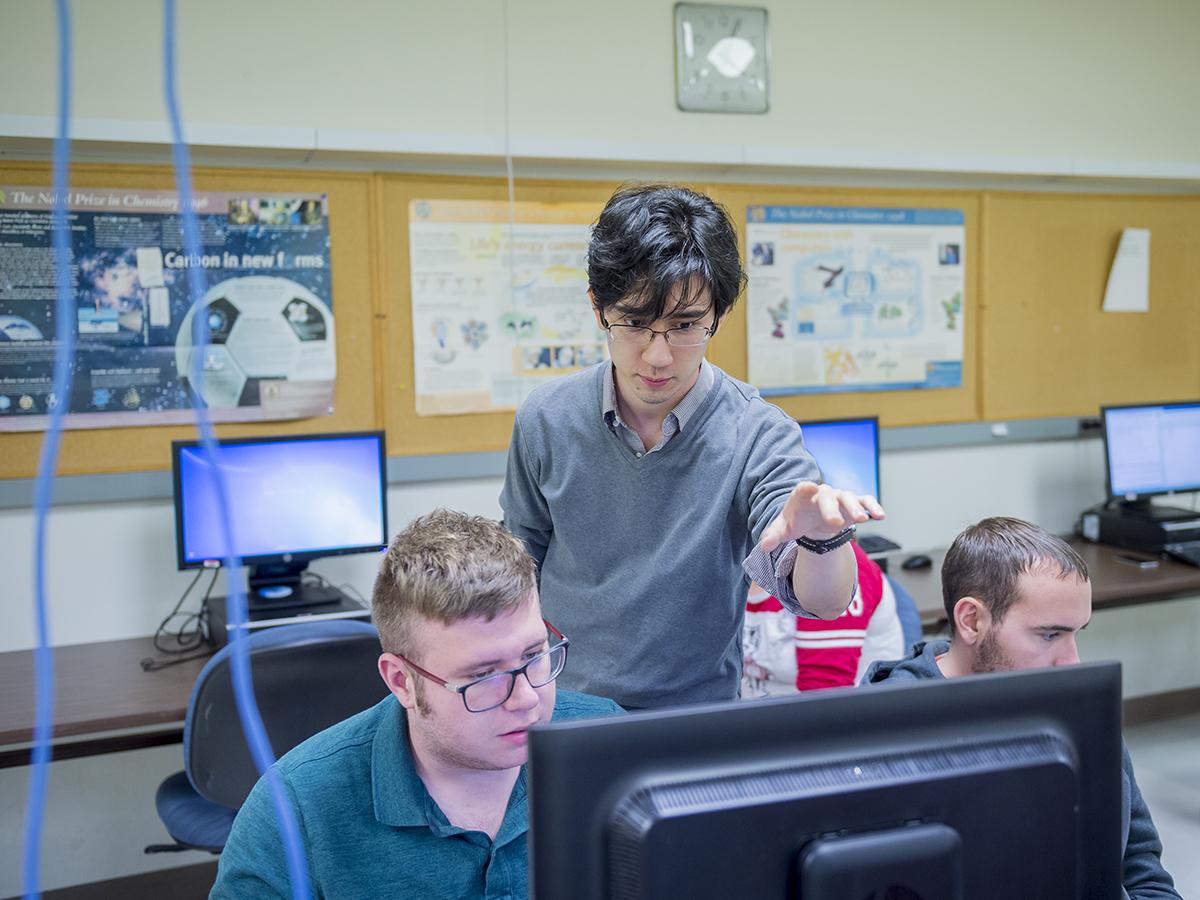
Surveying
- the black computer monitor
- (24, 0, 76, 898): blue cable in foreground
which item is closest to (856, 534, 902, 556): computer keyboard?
the black computer monitor

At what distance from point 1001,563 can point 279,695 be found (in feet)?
4.34

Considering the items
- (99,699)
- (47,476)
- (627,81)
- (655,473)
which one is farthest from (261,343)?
(47,476)

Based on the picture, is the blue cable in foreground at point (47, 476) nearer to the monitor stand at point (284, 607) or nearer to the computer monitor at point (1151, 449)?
the monitor stand at point (284, 607)

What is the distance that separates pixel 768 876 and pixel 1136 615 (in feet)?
12.5

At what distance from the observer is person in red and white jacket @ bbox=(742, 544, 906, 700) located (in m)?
2.22

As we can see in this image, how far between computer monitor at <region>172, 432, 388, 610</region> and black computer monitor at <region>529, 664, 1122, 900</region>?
2.03 m

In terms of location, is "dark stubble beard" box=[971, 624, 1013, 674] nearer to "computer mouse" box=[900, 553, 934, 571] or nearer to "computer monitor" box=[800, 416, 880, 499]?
"computer monitor" box=[800, 416, 880, 499]

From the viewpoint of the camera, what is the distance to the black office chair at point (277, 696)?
2051mm

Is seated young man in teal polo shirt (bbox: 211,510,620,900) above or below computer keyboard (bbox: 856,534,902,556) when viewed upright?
above

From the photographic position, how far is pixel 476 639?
1135mm

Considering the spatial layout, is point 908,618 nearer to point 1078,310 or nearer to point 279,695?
point 279,695

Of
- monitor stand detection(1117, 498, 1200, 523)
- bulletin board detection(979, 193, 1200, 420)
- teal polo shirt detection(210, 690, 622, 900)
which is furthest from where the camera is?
bulletin board detection(979, 193, 1200, 420)

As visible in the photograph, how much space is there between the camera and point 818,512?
998 mm

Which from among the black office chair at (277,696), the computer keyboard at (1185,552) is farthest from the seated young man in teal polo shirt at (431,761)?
the computer keyboard at (1185,552)
